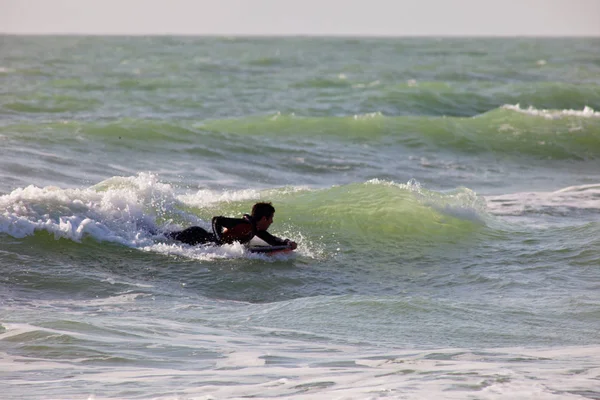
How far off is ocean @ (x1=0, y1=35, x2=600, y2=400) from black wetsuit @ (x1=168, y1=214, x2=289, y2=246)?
0.17m

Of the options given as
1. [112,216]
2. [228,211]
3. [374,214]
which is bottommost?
[374,214]

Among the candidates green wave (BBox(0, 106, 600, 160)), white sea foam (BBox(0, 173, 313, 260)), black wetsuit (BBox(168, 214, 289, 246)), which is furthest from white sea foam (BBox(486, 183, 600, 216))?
green wave (BBox(0, 106, 600, 160))

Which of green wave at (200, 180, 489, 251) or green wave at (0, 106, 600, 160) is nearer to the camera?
green wave at (200, 180, 489, 251)

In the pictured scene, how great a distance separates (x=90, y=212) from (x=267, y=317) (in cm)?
431

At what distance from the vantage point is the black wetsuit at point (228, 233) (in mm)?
11555

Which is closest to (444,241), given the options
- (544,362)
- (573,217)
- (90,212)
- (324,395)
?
(573,217)

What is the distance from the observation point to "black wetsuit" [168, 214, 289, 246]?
11555 mm

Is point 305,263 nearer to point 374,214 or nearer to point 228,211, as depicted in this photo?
point 228,211

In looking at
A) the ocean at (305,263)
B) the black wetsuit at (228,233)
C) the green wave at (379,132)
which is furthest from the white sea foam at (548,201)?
the green wave at (379,132)

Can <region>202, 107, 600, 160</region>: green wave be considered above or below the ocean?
above

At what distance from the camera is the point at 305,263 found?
11805mm

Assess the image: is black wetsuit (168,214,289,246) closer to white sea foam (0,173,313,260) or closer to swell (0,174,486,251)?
white sea foam (0,173,313,260)

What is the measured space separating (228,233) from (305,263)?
1.02m

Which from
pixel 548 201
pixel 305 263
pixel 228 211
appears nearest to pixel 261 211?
pixel 305 263
